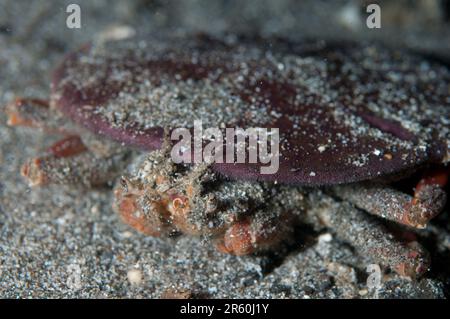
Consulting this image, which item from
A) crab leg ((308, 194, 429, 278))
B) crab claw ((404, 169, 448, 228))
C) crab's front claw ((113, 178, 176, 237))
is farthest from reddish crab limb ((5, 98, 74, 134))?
crab claw ((404, 169, 448, 228))

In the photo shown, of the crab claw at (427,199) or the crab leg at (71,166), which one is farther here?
the crab leg at (71,166)

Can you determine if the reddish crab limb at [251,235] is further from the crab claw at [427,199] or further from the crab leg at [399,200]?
the crab claw at [427,199]

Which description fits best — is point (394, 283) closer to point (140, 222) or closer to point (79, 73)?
point (140, 222)

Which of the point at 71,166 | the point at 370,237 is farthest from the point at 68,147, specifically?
the point at 370,237

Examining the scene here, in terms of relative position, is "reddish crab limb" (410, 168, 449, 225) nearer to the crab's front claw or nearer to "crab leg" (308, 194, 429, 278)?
"crab leg" (308, 194, 429, 278)

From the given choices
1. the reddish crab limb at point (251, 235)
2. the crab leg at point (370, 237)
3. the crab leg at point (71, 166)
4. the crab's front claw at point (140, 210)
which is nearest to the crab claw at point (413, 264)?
the crab leg at point (370, 237)

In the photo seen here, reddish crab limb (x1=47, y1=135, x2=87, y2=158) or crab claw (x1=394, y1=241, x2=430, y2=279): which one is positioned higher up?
reddish crab limb (x1=47, y1=135, x2=87, y2=158)

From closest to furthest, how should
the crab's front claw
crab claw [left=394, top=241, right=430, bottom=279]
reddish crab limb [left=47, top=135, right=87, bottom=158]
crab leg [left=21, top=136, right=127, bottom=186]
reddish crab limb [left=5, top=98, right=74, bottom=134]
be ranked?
the crab's front claw, crab claw [left=394, top=241, right=430, bottom=279], crab leg [left=21, top=136, right=127, bottom=186], reddish crab limb [left=47, top=135, right=87, bottom=158], reddish crab limb [left=5, top=98, right=74, bottom=134]
